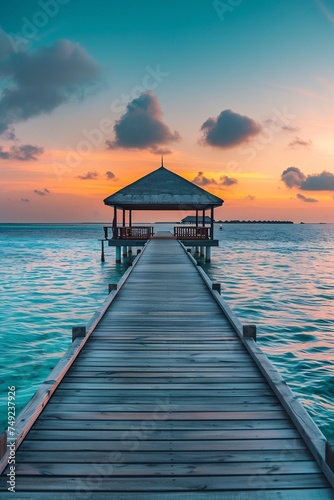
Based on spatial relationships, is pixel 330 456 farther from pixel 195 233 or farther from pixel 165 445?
pixel 195 233

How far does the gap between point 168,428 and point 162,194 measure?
20.7 m

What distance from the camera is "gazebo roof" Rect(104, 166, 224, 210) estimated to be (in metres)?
22.8

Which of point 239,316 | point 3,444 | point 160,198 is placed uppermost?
point 160,198

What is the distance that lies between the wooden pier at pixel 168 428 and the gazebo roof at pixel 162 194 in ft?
57.8

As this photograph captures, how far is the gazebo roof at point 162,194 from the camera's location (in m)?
22.8

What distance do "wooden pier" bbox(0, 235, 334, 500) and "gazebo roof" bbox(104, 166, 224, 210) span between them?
17.6 meters

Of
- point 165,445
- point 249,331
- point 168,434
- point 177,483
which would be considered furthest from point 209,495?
point 249,331

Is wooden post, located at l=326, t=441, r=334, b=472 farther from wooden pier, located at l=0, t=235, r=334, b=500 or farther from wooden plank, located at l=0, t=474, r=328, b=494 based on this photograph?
wooden plank, located at l=0, t=474, r=328, b=494

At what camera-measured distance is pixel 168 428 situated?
3275 millimetres

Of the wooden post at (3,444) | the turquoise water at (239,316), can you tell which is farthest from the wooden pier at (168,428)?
the turquoise water at (239,316)

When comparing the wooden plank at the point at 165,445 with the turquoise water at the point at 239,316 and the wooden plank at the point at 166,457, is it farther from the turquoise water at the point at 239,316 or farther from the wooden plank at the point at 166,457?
the turquoise water at the point at 239,316

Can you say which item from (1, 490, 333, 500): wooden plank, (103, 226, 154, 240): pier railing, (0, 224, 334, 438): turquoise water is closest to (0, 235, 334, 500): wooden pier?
(1, 490, 333, 500): wooden plank

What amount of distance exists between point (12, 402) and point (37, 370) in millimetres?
1619

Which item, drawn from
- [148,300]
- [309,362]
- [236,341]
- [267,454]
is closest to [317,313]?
[309,362]
